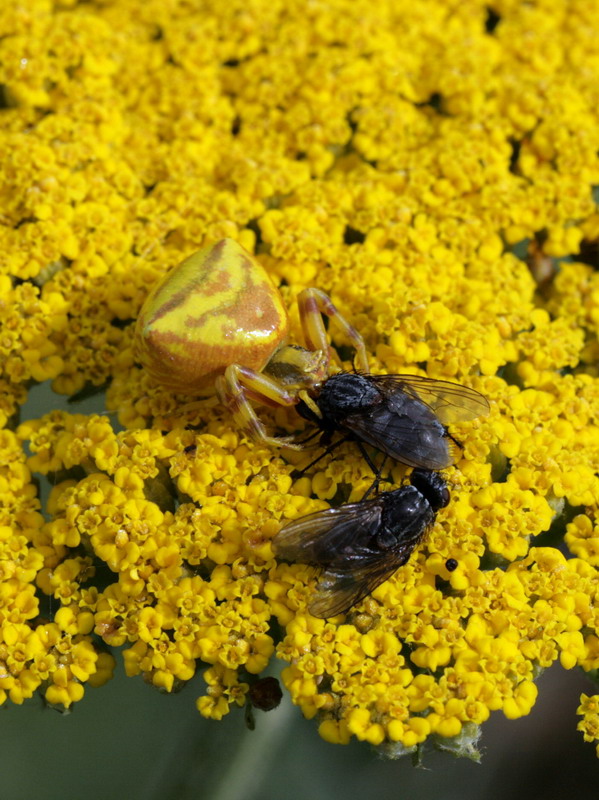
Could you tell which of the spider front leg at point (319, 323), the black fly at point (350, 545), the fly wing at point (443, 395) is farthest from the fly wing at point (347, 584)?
the spider front leg at point (319, 323)

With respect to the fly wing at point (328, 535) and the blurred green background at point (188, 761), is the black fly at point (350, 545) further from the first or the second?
the blurred green background at point (188, 761)

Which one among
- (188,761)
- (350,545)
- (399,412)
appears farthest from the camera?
(188,761)

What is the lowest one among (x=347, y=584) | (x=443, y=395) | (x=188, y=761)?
(x=188, y=761)

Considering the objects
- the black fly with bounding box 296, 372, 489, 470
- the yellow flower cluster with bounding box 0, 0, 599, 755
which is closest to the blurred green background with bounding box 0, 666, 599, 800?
the yellow flower cluster with bounding box 0, 0, 599, 755

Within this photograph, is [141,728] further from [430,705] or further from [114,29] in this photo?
[114,29]

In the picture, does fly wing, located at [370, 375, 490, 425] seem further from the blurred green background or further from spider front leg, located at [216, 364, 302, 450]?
the blurred green background

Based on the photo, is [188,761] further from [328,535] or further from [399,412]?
[399,412]

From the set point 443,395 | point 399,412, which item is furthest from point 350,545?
point 443,395
